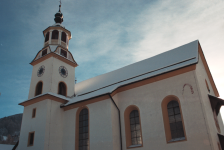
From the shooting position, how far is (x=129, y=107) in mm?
14562

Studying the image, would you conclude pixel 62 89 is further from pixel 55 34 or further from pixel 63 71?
pixel 55 34

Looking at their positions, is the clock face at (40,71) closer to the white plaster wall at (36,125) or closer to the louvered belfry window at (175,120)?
the white plaster wall at (36,125)

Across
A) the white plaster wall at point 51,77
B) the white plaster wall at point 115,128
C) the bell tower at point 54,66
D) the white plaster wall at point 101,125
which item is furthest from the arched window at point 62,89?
the white plaster wall at point 115,128

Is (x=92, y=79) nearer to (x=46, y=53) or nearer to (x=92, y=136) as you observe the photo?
(x=46, y=53)

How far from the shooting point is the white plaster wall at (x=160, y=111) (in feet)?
36.4

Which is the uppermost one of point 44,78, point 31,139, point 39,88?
point 44,78

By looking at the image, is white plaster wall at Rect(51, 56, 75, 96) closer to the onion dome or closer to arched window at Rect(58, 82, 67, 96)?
arched window at Rect(58, 82, 67, 96)

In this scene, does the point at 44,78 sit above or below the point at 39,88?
above

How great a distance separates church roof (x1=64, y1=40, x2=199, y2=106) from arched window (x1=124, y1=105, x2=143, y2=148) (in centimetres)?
213

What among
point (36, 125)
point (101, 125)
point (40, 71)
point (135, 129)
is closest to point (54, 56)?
point (40, 71)

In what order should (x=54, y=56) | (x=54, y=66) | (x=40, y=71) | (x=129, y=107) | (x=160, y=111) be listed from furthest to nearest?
(x=40, y=71), (x=54, y=56), (x=54, y=66), (x=129, y=107), (x=160, y=111)

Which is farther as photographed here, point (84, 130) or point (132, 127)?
point (84, 130)

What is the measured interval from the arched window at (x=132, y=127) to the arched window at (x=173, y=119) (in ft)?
6.53

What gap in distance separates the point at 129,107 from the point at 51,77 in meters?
8.41
